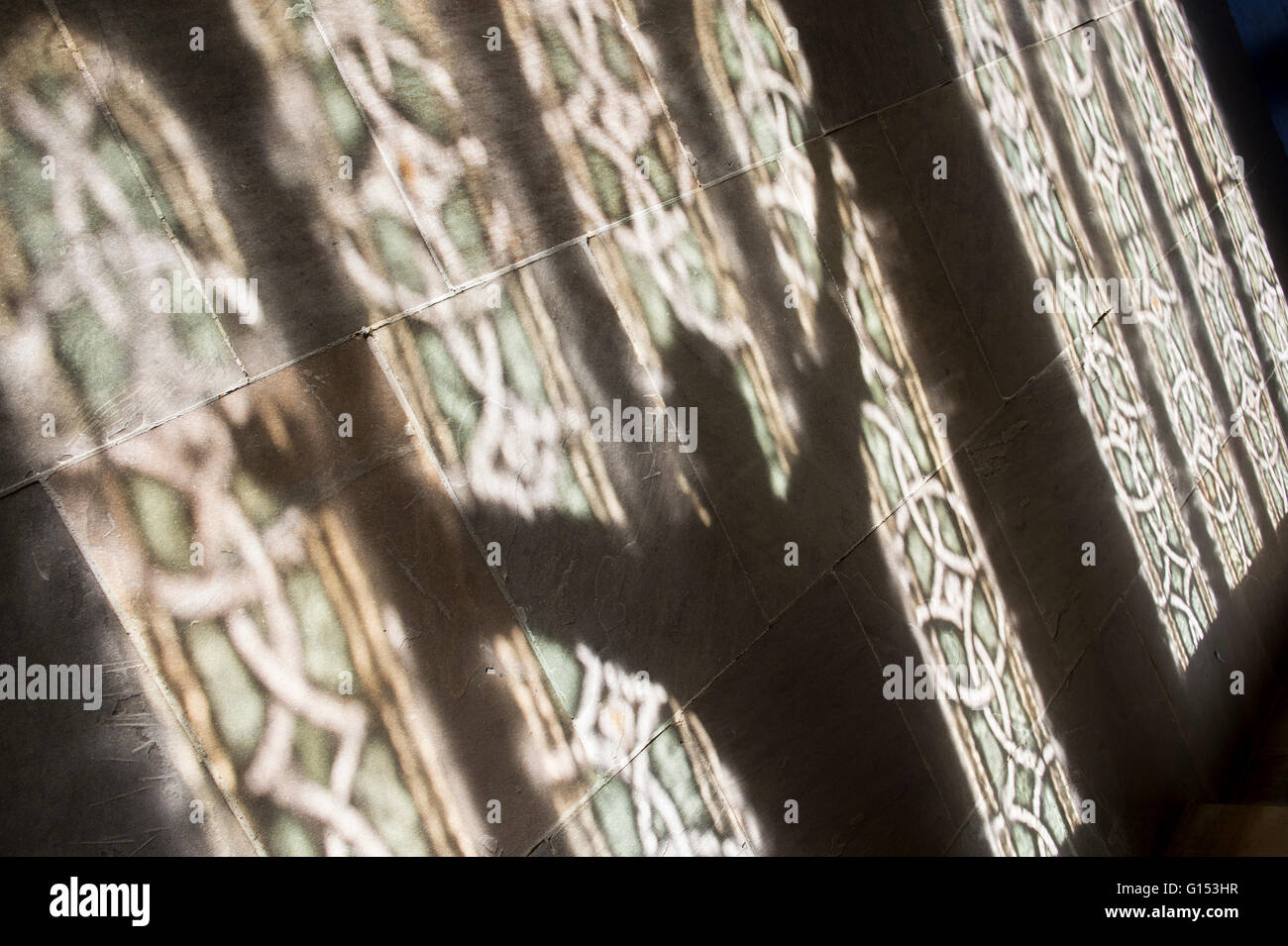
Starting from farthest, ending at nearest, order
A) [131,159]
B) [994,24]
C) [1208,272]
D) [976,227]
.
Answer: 1. [1208,272]
2. [994,24]
3. [976,227]
4. [131,159]

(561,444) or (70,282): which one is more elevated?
(70,282)

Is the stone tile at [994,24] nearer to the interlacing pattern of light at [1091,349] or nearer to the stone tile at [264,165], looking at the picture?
the interlacing pattern of light at [1091,349]

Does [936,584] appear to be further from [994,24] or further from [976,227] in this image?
[994,24]

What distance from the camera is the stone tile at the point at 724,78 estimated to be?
3336 millimetres

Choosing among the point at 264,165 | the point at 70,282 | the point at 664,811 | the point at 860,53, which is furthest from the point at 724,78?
the point at 664,811

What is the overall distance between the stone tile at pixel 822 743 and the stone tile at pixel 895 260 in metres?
1.15

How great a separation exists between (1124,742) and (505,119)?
400 centimetres

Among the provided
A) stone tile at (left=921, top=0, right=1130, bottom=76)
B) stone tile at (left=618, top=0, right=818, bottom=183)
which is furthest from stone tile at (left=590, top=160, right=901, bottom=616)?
stone tile at (left=921, top=0, right=1130, bottom=76)

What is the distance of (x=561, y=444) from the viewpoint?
2908mm

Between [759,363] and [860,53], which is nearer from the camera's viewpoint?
[759,363]

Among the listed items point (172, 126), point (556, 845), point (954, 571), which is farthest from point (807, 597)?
point (172, 126)

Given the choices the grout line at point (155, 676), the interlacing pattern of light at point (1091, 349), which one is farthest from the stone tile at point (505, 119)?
the interlacing pattern of light at point (1091, 349)

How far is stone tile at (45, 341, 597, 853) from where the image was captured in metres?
2.29
